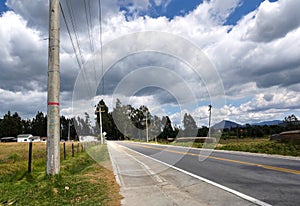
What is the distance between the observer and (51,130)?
28.5 ft

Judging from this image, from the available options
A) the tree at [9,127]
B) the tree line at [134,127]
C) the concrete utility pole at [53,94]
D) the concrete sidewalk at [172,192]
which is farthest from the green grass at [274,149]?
the tree at [9,127]

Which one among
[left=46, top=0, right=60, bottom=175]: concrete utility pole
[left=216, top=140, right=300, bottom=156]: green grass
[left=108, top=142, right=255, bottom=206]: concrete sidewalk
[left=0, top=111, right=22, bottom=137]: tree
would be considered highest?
[left=0, top=111, right=22, bottom=137]: tree

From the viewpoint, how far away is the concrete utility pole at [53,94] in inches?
336

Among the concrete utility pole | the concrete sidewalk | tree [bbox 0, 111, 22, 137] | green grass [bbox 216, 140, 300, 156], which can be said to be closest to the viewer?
the concrete sidewalk

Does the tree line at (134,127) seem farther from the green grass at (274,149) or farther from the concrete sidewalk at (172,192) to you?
the concrete sidewalk at (172,192)

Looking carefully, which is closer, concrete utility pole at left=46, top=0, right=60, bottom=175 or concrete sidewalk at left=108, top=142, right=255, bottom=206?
concrete sidewalk at left=108, top=142, right=255, bottom=206

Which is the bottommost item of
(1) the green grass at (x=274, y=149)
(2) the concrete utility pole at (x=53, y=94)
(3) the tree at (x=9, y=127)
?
(1) the green grass at (x=274, y=149)

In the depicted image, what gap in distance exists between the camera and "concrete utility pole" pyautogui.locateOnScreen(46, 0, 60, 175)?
8.53 meters

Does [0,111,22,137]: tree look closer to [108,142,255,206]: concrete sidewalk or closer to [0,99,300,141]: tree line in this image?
[0,99,300,141]: tree line

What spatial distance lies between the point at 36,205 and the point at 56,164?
2718 millimetres

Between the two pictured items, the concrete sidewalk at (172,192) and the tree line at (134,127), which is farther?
the tree line at (134,127)

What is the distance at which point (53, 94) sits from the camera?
8867 mm

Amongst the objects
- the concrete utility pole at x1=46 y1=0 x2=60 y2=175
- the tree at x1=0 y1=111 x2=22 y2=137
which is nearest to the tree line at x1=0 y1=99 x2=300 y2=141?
the tree at x1=0 y1=111 x2=22 y2=137

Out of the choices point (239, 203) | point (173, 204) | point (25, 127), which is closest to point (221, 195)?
point (239, 203)
